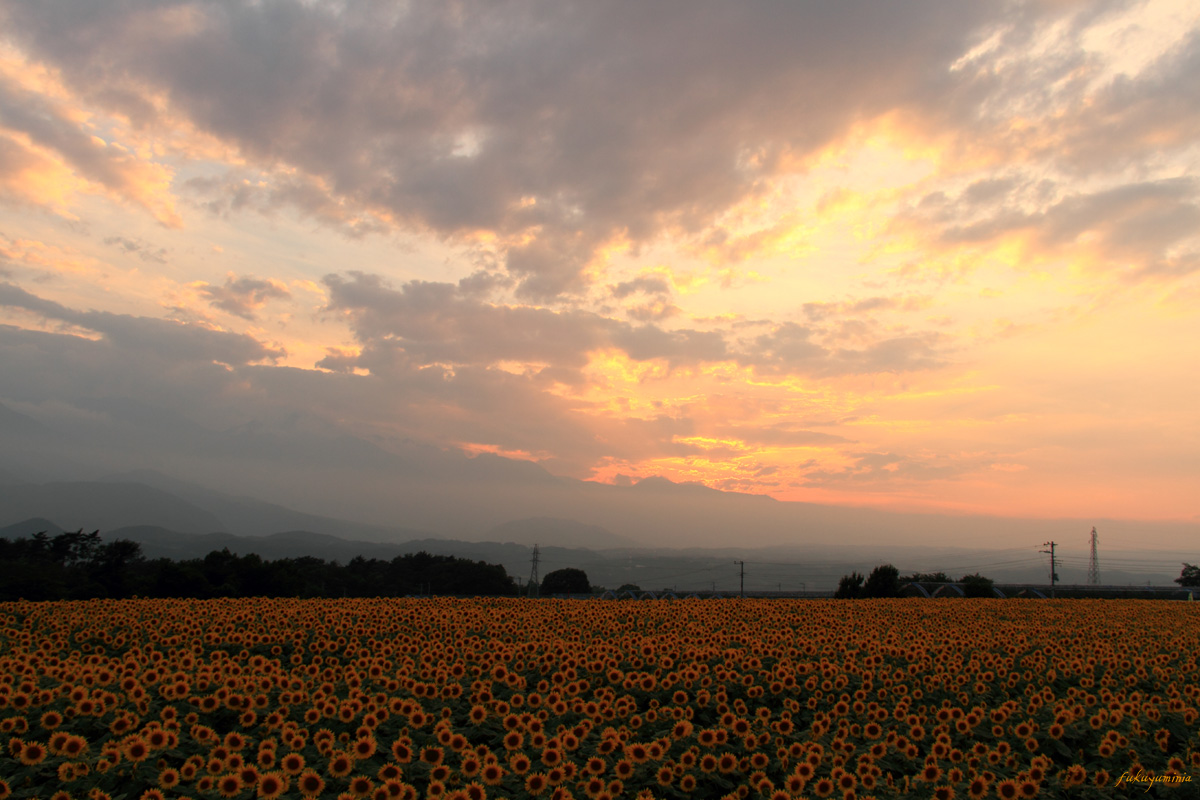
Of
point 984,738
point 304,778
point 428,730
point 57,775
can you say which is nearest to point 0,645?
point 57,775

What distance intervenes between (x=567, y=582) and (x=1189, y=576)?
57049 mm

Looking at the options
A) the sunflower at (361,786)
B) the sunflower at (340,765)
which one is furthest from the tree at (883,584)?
the sunflower at (361,786)

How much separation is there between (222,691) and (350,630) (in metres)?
6.09

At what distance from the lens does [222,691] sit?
33.4 feet

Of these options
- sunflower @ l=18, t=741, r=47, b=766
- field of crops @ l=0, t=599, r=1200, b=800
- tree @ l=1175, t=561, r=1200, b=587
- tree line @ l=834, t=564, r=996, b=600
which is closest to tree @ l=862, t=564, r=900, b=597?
tree line @ l=834, t=564, r=996, b=600

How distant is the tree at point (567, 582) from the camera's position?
7269cm

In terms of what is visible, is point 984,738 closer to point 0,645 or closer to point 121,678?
point 121,678

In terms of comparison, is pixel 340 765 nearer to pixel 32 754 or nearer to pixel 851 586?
pixel 32 754

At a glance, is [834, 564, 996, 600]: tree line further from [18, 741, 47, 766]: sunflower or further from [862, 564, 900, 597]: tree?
[18, 741, 47, 766]: sunflower

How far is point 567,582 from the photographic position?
74.4 meters

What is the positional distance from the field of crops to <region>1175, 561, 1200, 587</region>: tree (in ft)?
176

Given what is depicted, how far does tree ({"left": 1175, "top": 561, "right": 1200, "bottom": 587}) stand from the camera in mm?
58062

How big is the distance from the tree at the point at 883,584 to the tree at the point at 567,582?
126 ft

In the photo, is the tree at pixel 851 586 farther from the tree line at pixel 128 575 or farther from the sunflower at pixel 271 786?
the sunflower at pixel 271 786
